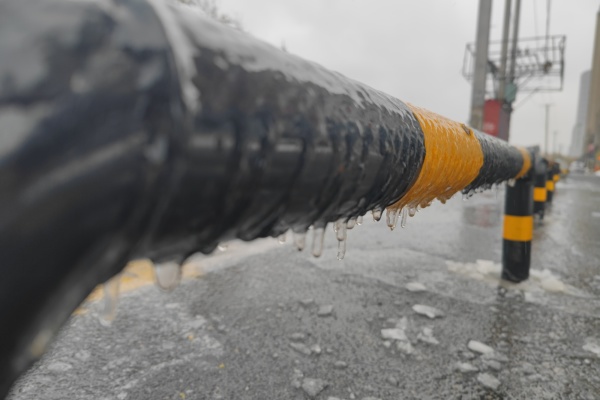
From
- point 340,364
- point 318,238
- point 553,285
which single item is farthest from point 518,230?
point 318,238

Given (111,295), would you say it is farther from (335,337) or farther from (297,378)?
(335,337)

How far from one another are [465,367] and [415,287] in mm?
1040

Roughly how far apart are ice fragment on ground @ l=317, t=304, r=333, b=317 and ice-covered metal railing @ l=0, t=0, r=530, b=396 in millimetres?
1987

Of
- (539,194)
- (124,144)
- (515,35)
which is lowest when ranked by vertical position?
(539,194)

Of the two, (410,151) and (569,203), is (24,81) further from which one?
(569,203)

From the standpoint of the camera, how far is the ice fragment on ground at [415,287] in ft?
→ 9.30

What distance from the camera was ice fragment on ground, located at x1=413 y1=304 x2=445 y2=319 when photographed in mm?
2403

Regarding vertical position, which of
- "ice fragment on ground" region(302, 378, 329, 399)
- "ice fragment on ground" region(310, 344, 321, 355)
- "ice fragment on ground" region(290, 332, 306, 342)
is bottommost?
"ice fragment on ground" region(302, 378, 329, 399)

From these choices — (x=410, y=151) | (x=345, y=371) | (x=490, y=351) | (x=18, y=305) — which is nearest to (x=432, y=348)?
(x=490, y=351)

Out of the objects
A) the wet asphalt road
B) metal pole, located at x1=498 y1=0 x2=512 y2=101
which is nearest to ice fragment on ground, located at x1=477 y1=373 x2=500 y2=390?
the wet asphalt road

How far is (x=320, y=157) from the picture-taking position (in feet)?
1.74

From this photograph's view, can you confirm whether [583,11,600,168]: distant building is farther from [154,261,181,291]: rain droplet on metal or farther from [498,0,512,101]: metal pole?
[154,261,181,291]: rain droplet on metal

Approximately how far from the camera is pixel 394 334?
7.11 ft

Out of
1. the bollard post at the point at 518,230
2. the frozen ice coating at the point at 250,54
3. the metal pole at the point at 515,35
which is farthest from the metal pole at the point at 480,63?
the frozen ice coating at the point at 250,54
